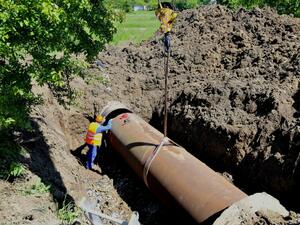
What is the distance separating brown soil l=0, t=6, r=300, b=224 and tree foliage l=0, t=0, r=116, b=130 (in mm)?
1694

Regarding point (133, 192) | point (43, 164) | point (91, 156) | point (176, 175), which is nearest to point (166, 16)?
point (176, 175)

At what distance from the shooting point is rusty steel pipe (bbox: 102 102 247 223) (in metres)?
6.41

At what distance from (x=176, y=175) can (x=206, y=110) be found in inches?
138

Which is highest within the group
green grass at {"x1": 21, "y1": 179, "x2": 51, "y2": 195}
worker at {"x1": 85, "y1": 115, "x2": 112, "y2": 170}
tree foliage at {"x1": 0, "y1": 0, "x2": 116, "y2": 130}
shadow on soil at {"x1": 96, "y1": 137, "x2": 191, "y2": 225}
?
tree foliage at {"x1": 0, "y1": 0, "x2": 116, "y2": 130}

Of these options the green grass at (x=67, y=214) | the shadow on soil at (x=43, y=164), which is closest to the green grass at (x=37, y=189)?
the shadow on soil at (x=43, y=164)

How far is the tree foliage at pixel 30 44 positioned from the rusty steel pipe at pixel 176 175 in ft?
7.43

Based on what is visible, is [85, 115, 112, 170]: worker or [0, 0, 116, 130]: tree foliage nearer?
[0, 0, 116, 130]: tree foliage

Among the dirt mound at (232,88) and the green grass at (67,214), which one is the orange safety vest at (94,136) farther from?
the green grass at (67,214)

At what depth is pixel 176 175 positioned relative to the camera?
7.25m

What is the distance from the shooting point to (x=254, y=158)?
8656 mm

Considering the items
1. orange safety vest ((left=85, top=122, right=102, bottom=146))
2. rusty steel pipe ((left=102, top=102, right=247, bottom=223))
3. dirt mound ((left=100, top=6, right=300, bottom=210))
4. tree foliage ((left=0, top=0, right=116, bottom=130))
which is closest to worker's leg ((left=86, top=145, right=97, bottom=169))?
orange safety vest ((left=85, top=122, right=102, bottom=146))

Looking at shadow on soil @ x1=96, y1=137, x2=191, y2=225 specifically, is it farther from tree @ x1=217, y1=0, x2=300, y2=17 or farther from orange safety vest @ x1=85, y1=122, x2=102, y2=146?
tree @ x1=217, y1=0, x2=300, y2=17

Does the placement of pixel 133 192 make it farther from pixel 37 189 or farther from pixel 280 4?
pixel 280 4

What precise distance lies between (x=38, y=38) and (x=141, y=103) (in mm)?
7169
